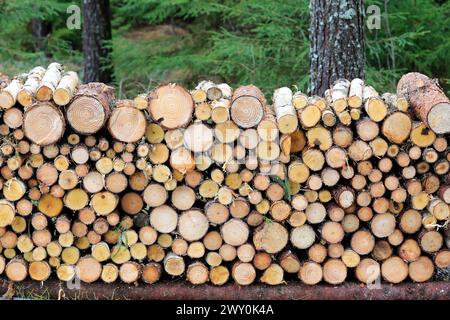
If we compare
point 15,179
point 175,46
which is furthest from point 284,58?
point 15,179

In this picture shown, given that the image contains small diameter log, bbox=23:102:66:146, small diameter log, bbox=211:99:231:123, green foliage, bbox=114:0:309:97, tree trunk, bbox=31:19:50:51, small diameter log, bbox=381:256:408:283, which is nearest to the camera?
small diameter log, bbox=23:102:66:146

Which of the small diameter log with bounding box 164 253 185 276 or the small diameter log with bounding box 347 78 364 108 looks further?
the small diameter log with bounding box 164 253 185 276

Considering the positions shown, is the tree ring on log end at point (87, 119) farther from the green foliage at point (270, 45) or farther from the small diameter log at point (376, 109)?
the green foliage at point (270, 45)

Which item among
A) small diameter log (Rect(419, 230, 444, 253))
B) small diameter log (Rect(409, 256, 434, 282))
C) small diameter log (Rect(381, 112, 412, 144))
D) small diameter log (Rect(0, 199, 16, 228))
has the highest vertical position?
small diameter log (Rect(381, 112, 412, 144))

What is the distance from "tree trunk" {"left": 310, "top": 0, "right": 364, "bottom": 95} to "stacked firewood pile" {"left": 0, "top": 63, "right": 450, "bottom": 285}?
4.66 feet

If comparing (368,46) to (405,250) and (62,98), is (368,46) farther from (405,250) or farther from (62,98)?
(62,98)

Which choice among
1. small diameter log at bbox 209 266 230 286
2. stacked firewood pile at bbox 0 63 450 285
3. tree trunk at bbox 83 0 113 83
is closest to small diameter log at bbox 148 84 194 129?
stacked firewood pile at bbox 0 63 450 285

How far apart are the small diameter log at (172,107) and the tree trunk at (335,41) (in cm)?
211

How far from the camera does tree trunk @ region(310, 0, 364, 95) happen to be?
5988mm

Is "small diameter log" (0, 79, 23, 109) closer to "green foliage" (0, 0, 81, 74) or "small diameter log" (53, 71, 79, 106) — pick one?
"small diameter log" (53, 71, 79, 106)

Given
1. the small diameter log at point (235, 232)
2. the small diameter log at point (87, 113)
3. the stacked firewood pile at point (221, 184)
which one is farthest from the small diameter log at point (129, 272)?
the small diameter log at point (87, 113)

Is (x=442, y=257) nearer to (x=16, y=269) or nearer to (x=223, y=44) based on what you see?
(x=16, y=269)
